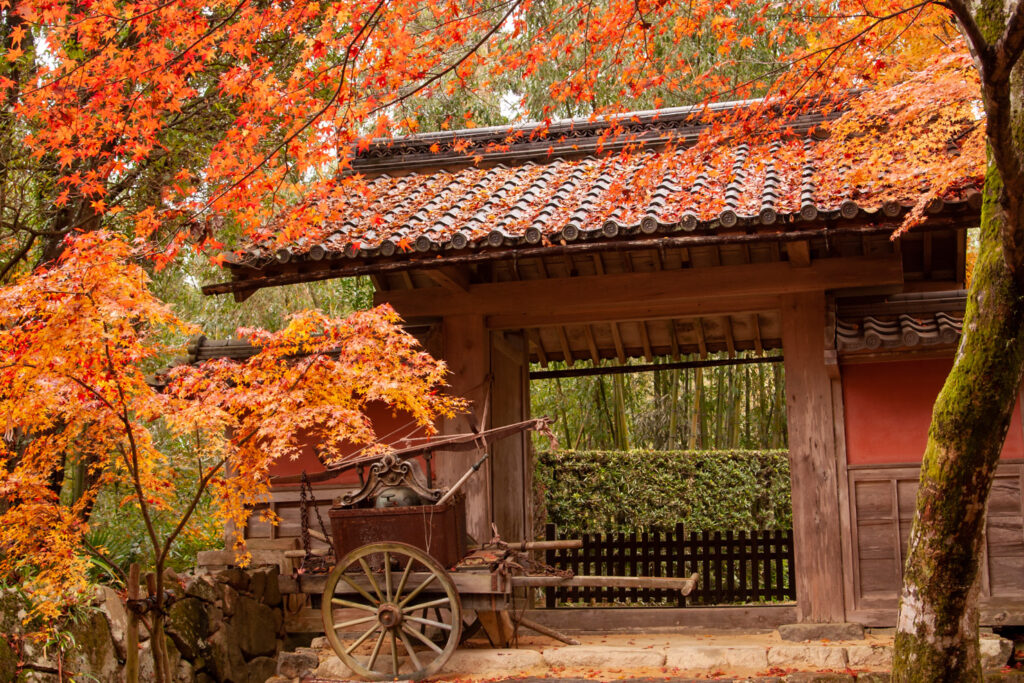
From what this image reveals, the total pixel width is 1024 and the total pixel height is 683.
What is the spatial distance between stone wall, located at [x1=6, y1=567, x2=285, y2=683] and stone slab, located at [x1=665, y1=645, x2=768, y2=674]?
3.32 m

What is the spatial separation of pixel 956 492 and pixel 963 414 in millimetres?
355

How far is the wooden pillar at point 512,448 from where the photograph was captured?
8555 millimetres

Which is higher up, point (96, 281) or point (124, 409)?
point (96, 281)

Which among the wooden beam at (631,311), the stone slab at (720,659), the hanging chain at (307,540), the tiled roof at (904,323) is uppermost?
the wooden beam at (631,311)

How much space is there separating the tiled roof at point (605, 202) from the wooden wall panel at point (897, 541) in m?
2.03

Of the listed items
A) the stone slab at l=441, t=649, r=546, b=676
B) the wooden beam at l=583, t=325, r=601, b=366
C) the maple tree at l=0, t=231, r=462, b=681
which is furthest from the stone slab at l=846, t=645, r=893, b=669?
the wooden beam at l=583, t=325, r=601, b=366

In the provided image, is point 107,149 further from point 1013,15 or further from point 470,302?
point 1013,15

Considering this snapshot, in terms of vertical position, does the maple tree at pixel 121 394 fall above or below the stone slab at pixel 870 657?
above

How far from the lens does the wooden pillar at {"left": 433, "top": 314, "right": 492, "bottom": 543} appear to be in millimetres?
7578

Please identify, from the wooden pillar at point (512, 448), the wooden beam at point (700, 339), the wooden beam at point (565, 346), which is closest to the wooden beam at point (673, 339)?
the wooden beam at point (700, 339)

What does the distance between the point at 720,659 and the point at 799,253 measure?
2.99 meters

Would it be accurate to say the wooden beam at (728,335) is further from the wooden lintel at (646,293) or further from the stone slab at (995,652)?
the stone slab at (995,652)

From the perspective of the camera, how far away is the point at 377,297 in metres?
7.89

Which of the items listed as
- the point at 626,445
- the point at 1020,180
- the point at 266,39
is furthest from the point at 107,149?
the point at 626,445
